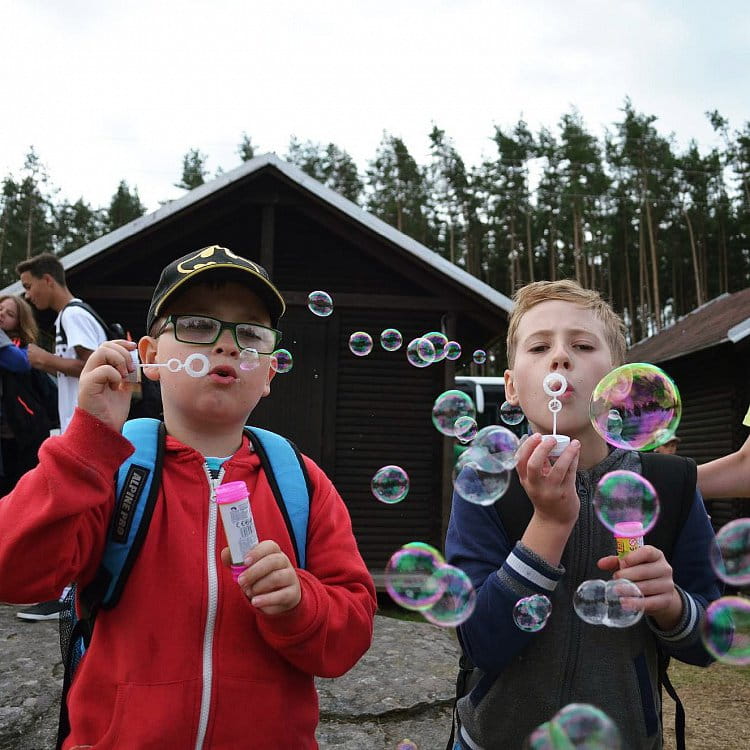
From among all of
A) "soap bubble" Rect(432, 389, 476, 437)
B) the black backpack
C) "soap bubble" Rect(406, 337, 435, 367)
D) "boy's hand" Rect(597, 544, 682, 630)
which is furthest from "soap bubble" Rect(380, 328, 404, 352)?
"boy's hand" Rect(597, 544, 682, 630)

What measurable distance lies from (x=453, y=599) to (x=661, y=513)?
1.68 feet

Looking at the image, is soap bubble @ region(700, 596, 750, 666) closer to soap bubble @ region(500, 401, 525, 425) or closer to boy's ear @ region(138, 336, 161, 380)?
soap bubble @ region(500, 401, 525, 425)

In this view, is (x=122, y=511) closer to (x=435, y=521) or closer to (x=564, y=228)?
(x=435, y=521)

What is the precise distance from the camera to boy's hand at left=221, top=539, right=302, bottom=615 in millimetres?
1273

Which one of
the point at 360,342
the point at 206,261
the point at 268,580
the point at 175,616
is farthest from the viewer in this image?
the point at 360,342

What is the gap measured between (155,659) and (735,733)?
4169 millimetres

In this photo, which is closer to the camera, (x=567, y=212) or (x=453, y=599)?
(x=453, y=599)

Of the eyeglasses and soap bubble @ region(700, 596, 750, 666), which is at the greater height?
the eyeglasses

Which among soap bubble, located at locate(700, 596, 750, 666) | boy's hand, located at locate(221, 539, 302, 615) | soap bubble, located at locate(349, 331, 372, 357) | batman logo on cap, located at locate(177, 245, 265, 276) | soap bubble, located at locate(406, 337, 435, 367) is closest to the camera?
boy's hand, located at locate(221, 539, 302, 615)

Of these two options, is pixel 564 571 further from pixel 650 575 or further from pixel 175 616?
pixel 175 616

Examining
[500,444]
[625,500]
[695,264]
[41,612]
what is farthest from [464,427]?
[695,264]

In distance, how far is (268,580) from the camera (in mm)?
1280

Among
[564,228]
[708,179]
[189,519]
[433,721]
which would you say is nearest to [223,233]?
[433,721]

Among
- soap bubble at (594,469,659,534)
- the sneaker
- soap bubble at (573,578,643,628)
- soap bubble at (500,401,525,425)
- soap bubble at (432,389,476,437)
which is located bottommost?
the sneaker
